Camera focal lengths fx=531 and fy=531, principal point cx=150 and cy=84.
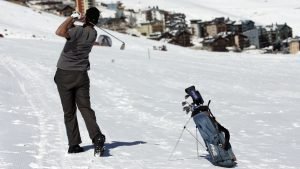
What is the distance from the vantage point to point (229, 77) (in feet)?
65.2

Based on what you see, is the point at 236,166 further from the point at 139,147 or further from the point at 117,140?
the point at 117,140

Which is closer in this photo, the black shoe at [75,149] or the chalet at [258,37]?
the black shoe at [75,149]

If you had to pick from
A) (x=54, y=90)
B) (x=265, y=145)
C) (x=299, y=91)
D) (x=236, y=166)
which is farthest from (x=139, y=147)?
(x=299, y=91)

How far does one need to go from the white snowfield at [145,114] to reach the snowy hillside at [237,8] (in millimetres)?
121321

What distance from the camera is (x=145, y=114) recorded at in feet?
34.7

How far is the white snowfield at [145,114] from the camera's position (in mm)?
6000

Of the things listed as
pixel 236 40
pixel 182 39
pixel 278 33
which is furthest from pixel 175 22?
pixel 278 33

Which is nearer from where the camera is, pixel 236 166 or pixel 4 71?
pixel 236 166

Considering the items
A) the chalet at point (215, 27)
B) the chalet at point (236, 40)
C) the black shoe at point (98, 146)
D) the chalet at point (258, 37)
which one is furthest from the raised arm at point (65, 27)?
the chalet at point (215, 27)

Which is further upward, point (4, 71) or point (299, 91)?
point (4, 71)

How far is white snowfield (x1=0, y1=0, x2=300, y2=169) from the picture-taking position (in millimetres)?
6000

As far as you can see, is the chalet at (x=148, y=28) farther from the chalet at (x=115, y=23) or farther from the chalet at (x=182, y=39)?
the chalet at (x=182, y=39)

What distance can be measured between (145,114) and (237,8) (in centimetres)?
16394

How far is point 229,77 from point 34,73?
7541 millimetres
